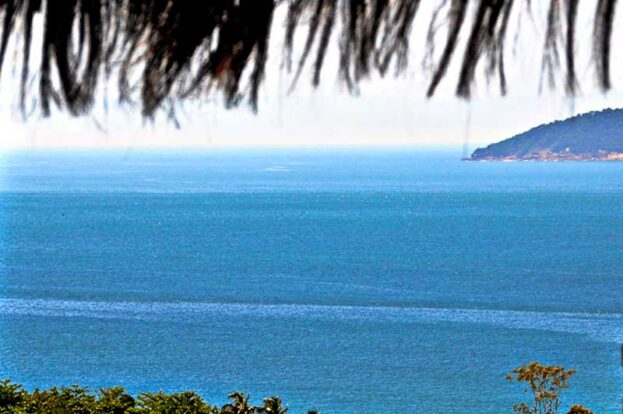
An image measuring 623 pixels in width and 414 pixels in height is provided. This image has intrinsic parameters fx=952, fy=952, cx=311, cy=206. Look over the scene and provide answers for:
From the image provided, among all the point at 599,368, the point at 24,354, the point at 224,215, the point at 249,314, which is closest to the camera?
the point at 599,368

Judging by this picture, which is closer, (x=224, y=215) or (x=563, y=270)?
(x=563, y=270)

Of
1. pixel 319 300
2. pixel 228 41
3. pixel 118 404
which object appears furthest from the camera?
pixel 319 300

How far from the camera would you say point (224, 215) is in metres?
66.6

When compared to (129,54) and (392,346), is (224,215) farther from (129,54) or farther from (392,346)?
(129,54)

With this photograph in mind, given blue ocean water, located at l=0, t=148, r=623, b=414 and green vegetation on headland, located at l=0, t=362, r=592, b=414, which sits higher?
green vegetation on headland, located at l=0, t=362, r=592, b=414

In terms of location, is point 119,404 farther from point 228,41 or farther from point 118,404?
point 228,41

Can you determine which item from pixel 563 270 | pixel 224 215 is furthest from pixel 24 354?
pixel 224 215

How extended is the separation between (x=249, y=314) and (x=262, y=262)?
11.3 meters

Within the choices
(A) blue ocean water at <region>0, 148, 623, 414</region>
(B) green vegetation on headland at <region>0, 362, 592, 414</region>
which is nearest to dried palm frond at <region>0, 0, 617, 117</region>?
(B) green vegetation on headland at <region>0, 362, 592, 414</region>

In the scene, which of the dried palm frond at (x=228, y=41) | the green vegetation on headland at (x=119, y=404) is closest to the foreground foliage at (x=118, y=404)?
the green vegetation on headland at (x=119, y=404)

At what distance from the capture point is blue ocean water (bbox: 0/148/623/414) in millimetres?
30828

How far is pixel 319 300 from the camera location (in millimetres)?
38094

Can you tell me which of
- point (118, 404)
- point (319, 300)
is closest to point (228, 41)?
point (118, 404)

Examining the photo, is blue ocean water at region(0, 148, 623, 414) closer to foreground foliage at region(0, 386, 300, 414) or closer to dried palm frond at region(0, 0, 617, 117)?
foreground foliage at region(0, 386, 300, 414)
